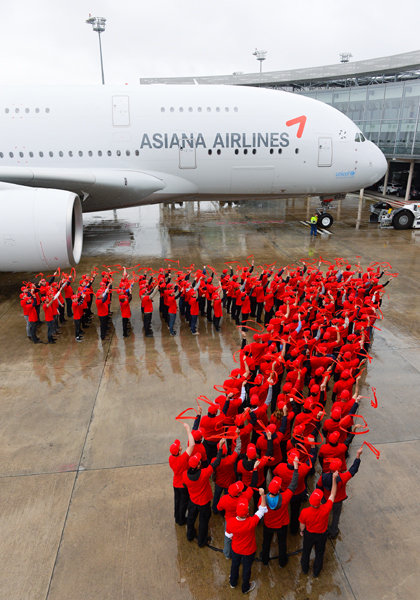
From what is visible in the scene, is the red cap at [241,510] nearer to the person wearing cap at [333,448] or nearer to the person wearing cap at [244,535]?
the person wearing cap at [244,535]

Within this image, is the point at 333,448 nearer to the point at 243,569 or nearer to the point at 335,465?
the point at 335,465

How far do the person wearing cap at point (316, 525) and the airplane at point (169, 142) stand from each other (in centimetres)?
1259

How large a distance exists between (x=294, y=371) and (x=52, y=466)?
3.82 m

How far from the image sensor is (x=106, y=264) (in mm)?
14812

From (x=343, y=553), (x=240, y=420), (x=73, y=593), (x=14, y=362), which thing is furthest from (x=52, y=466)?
(x=343, y=553)

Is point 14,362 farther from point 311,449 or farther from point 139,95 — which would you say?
point 139,95

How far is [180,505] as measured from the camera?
16.1ft

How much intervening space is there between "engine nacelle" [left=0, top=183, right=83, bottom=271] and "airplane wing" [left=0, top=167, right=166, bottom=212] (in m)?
2.75

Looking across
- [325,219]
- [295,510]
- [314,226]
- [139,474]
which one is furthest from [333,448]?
[325,219]

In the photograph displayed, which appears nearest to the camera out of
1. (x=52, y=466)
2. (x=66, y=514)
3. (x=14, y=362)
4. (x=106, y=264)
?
(x=66, y=514)

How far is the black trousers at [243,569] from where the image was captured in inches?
163

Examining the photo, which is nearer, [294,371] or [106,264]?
[294,371]

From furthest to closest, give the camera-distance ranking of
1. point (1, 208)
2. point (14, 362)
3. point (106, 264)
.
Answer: point (106, 264), point (1, 208), point (14, 362)

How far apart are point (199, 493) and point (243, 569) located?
2.77ft
